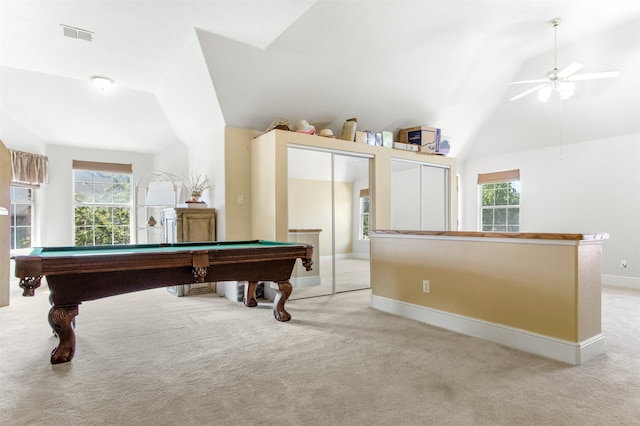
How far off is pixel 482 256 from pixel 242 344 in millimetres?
2107

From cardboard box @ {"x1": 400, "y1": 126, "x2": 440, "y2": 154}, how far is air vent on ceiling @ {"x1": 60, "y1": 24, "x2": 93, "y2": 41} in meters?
4.38

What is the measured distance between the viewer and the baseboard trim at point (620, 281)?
17.2 feet

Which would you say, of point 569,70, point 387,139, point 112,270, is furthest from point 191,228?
point 569,70

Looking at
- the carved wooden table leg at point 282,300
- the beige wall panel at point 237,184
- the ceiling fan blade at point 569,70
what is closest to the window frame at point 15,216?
the beige wall panel at point 237,184

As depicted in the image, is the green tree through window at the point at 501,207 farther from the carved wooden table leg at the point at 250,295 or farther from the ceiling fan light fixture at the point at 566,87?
the carved wooden table leg at the point at 250,295

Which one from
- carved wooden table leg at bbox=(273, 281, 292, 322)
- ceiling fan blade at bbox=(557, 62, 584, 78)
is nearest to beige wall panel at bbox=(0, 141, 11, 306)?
carved wooden table leg at bbox=(273, 281, 292, 322)

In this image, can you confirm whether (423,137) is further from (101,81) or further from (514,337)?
(101,81)

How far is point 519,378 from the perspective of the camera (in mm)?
2242

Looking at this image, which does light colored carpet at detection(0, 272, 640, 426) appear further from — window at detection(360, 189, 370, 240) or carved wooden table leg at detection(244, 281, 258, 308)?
window at detection(360, 189, 370, 240)

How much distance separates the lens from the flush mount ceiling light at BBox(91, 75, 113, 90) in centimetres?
476

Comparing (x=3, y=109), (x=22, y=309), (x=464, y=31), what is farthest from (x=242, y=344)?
(x=3, y=109)

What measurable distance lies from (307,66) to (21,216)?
5244 millimetres

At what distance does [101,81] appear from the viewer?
480 centimetres

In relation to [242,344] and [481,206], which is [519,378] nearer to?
[242,344]
